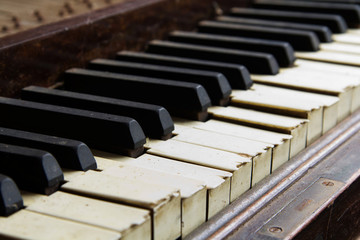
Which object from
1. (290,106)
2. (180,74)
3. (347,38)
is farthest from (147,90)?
(347,38)

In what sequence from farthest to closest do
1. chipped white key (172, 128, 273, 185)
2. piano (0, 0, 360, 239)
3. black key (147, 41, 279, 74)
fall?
black key (147, 41, 279, 74) → chipped white key (172, 128, 273, 185) → piano (0, 0, 360, 239)

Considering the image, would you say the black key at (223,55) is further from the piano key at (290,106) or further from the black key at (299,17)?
the black key at (299,17)

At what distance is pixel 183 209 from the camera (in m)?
1.11

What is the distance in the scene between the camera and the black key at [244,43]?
197cm

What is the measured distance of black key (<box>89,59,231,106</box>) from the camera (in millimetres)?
1645

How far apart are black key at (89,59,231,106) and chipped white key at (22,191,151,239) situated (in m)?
0.63

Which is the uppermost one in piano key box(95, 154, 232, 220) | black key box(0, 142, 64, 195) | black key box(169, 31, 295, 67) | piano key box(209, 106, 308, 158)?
black key box(169, 31, 295, 67)

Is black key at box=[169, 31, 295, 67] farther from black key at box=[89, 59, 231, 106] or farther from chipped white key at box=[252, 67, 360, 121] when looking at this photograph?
black key at box=[89, 59, 231, 106]

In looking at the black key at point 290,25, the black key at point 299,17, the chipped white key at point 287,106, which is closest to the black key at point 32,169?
the chipped white key at point 287,106

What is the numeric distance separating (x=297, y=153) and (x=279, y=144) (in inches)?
4.4

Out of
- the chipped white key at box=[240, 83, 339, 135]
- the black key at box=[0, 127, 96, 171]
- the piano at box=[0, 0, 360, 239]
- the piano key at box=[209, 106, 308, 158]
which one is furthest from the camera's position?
the chipped white key at box=[240, 83, 339, 135]

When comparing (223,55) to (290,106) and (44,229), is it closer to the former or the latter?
(290,106)

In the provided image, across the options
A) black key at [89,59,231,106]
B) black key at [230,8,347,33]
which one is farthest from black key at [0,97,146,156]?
black key at [230,8,347,33]

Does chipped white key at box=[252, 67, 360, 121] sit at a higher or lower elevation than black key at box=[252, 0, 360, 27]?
lower
